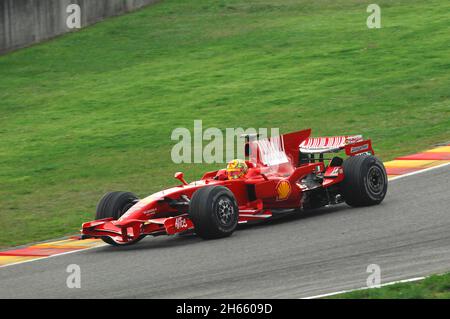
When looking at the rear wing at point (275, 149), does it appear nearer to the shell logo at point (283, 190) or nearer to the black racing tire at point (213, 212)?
the shell logo at point (283, 190)

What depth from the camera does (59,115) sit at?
2697 cm

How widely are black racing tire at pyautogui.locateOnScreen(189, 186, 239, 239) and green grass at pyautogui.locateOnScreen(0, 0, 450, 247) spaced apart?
3074 mm

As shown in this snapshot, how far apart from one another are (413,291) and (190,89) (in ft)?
58.9

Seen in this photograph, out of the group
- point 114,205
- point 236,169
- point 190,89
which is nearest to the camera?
point 114,205

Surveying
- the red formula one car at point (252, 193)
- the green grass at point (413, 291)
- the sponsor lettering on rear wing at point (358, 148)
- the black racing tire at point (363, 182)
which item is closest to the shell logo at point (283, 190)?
the red formula one car at point (252, 193)

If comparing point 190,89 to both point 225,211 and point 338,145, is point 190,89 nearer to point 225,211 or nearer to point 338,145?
point 338,145

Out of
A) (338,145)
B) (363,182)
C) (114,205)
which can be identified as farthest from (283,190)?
(114,205)

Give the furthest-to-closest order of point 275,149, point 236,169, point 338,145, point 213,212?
point 338,145 < point 275,149 < point 236,169 < point 213,212

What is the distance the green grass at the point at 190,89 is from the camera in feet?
66.7

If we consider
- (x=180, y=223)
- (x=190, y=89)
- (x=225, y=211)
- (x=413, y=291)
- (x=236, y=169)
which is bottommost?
(x=413, y=291)

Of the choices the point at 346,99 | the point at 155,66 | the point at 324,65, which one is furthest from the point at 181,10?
the point at 346,99

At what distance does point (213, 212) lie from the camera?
1384 centimetres

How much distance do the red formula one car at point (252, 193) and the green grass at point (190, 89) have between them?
7.15 feet
